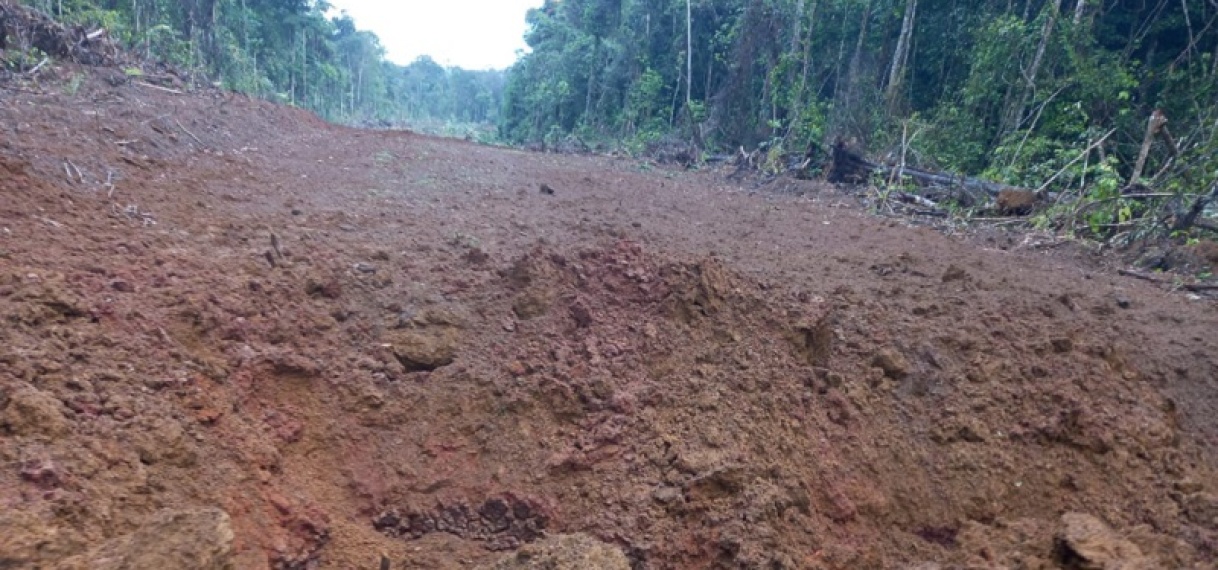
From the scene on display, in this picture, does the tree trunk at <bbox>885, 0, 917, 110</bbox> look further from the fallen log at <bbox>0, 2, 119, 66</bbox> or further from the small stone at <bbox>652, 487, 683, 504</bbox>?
the fallen log at <bbox>0, 2, 119, 66</bbox>

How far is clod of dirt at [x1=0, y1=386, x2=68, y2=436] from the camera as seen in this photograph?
155 centimetres

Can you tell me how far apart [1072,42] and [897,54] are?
3.66 metres

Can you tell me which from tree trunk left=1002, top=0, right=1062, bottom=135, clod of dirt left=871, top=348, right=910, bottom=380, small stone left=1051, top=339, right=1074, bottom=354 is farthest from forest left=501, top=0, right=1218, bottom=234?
clod of dirt left=871, top=348, right=910, bottom=380

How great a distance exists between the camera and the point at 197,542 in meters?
1.42

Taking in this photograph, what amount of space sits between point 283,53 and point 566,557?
28.9 metres

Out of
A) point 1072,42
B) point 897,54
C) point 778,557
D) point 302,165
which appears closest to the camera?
point 778,557

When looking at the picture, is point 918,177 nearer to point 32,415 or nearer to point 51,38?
point 32,415

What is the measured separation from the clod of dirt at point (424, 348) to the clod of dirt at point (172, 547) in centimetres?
105

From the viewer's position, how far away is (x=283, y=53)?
84.3 ft

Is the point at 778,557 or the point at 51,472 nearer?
the point at 51,472

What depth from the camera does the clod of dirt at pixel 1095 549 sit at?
1.70 meters

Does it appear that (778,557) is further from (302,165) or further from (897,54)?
(897,54)

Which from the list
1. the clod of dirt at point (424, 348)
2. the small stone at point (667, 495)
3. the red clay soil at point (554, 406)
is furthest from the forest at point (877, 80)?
the clod of dirt at point (424, 348)

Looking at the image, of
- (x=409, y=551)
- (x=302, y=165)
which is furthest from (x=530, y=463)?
(x=302, y=165)
